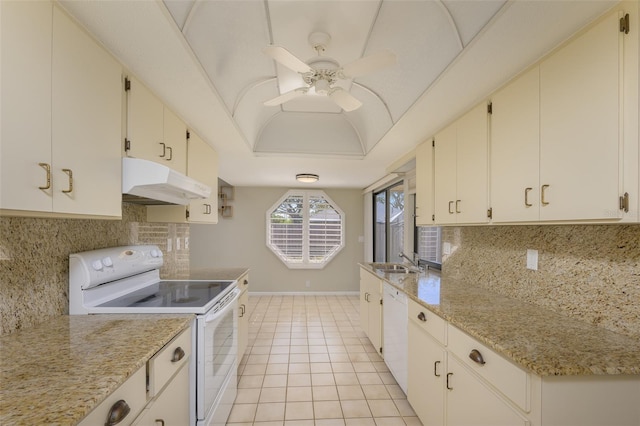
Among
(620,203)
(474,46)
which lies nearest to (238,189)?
(474,46)

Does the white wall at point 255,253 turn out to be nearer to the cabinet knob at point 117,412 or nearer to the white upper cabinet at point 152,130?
the white upper cabinet at point 152,130

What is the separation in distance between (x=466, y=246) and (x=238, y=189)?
175 inches

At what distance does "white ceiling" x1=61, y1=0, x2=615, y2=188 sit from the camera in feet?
3.84

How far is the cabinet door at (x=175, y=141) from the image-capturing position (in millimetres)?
1935

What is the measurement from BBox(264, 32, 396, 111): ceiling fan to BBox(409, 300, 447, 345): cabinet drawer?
1.43 metres

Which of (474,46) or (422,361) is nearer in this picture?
(474,46)

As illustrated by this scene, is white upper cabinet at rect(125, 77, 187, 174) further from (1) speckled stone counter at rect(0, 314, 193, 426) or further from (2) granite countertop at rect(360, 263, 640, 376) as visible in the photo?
(2) granite countertop at rect(360, 263, 640, 376)

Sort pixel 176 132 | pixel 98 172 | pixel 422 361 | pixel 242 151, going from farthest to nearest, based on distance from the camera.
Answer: pixel 242 151 → pixel 176 132 → pixel 422 361 → pixel 98 172

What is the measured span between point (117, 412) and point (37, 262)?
95 centimetres

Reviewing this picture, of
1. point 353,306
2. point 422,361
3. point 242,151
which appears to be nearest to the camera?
point 422,361

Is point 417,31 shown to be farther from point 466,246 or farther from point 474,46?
point 466,246

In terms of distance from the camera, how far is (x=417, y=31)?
159cm

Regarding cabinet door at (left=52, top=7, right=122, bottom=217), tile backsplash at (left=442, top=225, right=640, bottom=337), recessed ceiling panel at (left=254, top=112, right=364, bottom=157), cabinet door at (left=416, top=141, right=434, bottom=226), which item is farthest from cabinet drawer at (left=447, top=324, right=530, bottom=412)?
recessed ceiling panel at (left=254, top=112, right=364, bottom=157)

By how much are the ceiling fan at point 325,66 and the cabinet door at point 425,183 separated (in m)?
0.98
